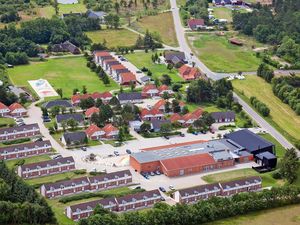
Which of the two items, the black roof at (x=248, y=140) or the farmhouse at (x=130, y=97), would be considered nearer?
the black roof at (x=248, y=140)

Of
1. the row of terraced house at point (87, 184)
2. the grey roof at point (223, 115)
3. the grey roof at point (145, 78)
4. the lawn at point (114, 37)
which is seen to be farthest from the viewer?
the lawn at point (114, 37)

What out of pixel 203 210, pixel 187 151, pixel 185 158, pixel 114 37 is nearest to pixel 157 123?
pixel 187 151

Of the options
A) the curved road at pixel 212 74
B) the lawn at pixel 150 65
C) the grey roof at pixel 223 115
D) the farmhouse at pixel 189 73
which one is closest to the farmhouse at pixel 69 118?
the grey roof at pixel 223 115

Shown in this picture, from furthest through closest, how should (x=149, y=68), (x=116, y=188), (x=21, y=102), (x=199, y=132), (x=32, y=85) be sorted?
(x=149, y=68), (x=32, y=85), (x=21, y=102), (x=199, y=132), (x=116, y=188)

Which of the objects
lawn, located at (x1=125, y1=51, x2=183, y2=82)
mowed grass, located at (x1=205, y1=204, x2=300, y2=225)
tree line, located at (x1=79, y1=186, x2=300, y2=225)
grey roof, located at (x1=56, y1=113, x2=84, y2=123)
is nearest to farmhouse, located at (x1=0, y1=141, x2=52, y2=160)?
grey roof, located at (x1=56, y1=113, x2=84, y2=123)

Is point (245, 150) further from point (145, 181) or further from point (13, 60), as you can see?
point (13, 60)

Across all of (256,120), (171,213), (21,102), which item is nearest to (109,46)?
(21,102)

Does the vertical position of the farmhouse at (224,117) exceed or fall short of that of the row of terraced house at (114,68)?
it falls short

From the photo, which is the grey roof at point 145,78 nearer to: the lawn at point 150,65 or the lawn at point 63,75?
the lawn at point 150,65
